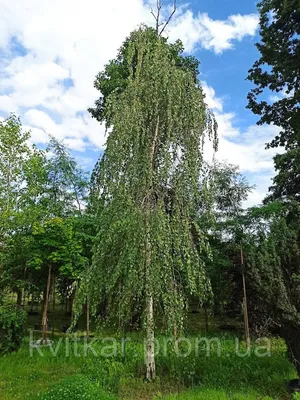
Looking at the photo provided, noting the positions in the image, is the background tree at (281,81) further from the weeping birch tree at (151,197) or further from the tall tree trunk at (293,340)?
the tall tree trunk at (293,340)

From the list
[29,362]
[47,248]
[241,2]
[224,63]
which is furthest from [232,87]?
[29,362]

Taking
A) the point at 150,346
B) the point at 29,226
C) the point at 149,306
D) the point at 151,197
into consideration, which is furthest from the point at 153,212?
the point at 29,226

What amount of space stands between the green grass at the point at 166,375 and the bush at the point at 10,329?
0.39m

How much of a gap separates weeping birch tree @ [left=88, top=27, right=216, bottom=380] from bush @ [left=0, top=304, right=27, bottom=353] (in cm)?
350

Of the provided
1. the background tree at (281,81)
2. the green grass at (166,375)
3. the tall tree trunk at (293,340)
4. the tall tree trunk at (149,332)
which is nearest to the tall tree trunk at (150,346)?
the tall tree trunk at (149,332)

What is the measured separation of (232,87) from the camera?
343 inches

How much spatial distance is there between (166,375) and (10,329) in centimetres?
434

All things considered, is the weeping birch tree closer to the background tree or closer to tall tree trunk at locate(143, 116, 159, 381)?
tall tree trunk at locate(143, 116, 159, 381)

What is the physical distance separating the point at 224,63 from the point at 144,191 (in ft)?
16.0

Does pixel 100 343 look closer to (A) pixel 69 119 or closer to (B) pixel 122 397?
(B) pixel 122 397

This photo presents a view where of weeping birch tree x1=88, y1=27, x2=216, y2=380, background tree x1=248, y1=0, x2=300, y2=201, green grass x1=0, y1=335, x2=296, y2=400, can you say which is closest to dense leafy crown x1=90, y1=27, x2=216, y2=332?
weeping birch tree x1=88, y1=27, x2=216, y2=380

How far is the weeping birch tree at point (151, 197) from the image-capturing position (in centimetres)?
506

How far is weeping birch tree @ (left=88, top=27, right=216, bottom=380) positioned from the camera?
16.6ft

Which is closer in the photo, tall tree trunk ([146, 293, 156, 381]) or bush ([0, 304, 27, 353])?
tall tree trunk ([146, 293, 156, 381])
